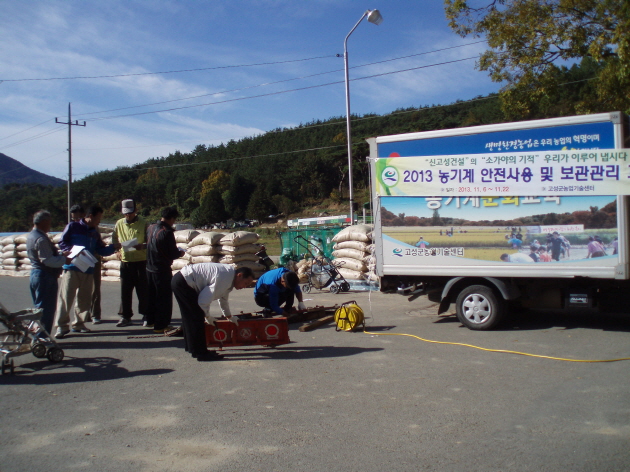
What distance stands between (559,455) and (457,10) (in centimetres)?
1191

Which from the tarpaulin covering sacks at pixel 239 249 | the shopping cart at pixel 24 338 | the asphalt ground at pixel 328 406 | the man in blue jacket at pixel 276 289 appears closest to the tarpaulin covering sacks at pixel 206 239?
the tarpaulin covering sacks at pixel 239 249

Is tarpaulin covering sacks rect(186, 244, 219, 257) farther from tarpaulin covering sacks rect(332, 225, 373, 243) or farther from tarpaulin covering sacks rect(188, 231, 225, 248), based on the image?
tarpaulin covering sacks rect(332, 225, 373, 243)

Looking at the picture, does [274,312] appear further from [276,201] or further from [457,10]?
[276,201]

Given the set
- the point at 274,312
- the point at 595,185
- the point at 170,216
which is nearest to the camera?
the point at 595,185

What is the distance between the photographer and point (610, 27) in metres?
11.5

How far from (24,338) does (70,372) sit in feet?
2.11

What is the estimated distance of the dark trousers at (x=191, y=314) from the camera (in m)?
5.95

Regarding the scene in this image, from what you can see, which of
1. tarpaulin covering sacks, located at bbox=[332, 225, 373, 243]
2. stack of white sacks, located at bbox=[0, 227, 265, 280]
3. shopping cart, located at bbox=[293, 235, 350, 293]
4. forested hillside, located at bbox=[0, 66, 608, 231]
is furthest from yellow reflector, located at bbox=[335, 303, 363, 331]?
forested hillside, located at bbox=[0, 66, 608, 231]

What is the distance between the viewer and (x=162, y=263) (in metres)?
7.52

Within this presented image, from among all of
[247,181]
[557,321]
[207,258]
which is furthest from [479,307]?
[247,181]

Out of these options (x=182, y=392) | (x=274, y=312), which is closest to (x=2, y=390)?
(x=182, y=392)

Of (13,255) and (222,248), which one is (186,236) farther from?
(13,255)

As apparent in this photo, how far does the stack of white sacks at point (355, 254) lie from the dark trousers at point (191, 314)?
6848 millimetres

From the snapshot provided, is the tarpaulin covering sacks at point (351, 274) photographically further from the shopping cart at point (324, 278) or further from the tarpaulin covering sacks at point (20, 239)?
the tarpaulin covering sacks at point (20, 239)
